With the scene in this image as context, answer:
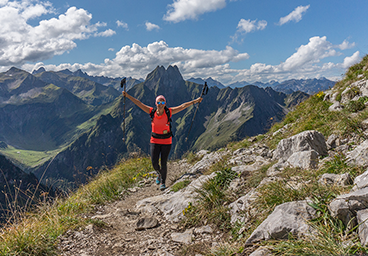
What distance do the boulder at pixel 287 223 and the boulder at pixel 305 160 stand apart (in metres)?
2.21

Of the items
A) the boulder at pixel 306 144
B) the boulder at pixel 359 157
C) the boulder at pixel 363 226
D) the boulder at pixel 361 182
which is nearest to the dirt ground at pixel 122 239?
the boulder at pixel 363 226

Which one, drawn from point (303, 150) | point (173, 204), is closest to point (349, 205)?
point (303, 150)

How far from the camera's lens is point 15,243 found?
389 centimetres

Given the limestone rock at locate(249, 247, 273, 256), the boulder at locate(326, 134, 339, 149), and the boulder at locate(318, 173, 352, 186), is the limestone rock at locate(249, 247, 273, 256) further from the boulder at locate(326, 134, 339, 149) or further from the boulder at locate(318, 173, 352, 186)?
the boulder at locate(326, 134, 339, 149)

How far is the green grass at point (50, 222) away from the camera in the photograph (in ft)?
12.9

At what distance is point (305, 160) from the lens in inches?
217

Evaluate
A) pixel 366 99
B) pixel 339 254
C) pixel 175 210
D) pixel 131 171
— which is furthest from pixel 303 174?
pixel 131 171

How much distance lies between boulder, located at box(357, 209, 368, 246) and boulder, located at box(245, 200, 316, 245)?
0.61 m

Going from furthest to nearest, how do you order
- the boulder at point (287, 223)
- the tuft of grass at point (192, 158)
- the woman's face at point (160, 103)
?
the tuft of grass at point (192, 158) < the woman's face at point (160, 103) < the boulder at point (287, 223)

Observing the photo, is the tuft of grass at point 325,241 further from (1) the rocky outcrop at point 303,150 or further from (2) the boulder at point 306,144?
(2) the boulder at point 306,144

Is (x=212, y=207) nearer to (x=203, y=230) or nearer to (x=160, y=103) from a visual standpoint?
(x=203, y=230)

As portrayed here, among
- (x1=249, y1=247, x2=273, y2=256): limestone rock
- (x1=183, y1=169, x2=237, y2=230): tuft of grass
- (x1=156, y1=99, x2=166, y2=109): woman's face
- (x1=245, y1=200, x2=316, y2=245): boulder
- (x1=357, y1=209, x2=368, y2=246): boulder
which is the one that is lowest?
(x1=183, y1=169, x2=237, y2=230): tuft of grass

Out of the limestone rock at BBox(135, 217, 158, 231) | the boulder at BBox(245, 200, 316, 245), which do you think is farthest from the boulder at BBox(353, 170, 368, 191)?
the limestone rock at BBox(135, 217, 158, 231)

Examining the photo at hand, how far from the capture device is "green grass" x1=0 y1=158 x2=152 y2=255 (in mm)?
3934
